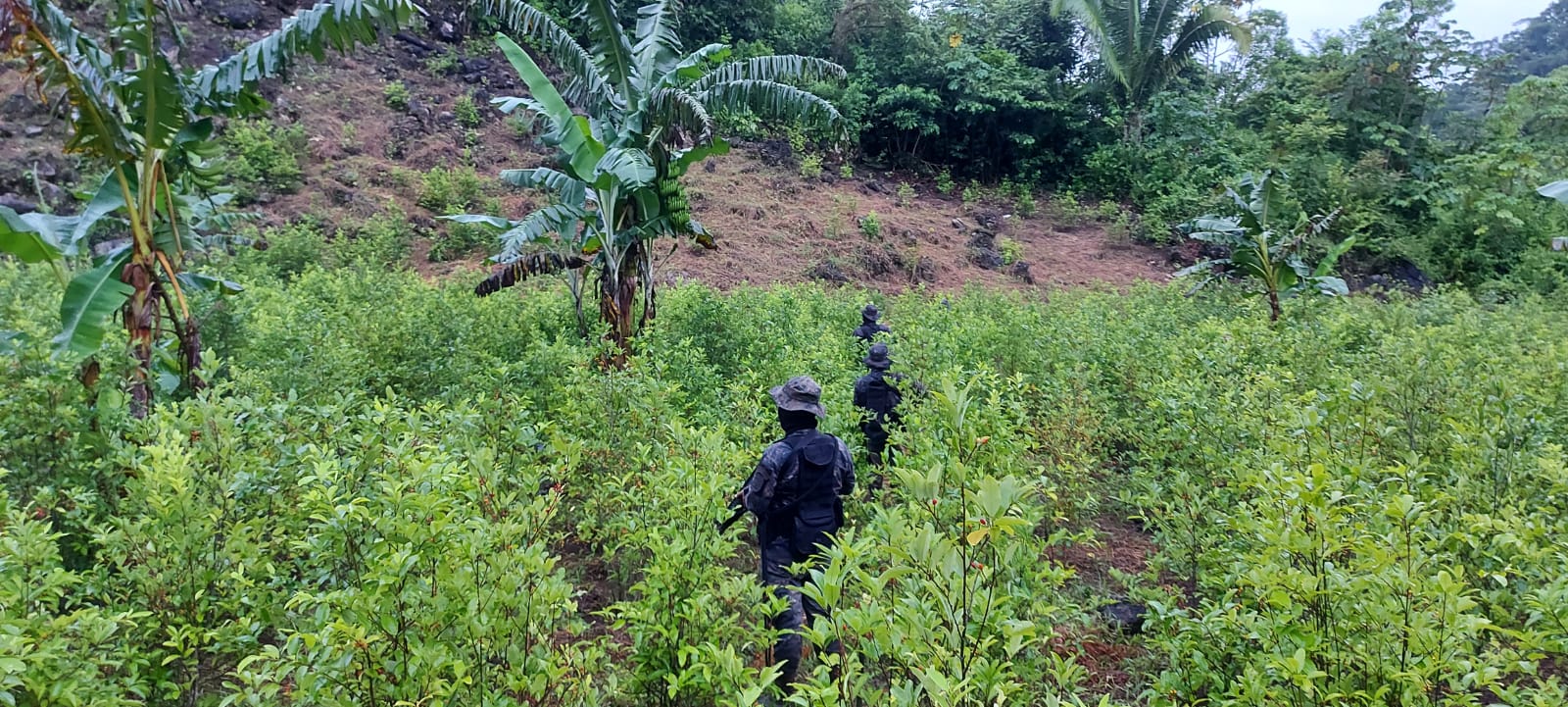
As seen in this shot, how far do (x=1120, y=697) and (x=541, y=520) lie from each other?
2.83 metres

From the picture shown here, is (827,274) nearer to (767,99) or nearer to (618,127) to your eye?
(767,99)

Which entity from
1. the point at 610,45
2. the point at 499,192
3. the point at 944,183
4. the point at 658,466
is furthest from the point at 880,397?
the point at 944,183

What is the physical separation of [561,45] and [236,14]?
1456cm

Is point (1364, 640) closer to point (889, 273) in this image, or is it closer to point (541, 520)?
point (541, 520)

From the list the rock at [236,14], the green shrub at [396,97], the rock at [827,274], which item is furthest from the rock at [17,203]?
the rock at [827,274]

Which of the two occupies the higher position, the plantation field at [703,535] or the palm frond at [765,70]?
the palm frond at [765,70]

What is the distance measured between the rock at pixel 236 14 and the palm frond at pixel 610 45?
48.1 ft

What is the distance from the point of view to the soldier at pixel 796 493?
3436 mm

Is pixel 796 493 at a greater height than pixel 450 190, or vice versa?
pixel 450 190

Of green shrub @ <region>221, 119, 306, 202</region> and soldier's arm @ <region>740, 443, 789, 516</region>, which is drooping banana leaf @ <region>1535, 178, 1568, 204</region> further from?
green shrub @ <region>221, 119, 306, 202</region>

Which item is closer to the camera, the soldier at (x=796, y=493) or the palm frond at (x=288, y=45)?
the soldier at (x=796, y=493)

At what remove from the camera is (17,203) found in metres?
11.5

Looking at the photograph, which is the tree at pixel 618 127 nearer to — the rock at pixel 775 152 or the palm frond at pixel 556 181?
the palm frond at pixel 556 181

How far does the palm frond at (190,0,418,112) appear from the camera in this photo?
5.03 m
